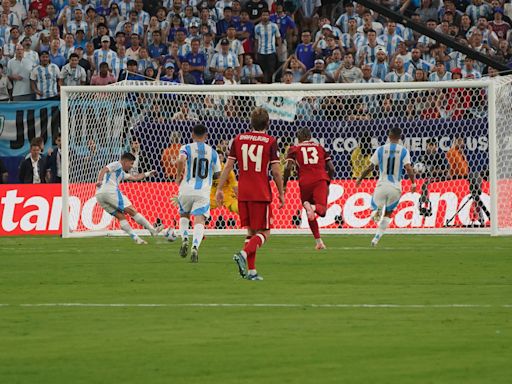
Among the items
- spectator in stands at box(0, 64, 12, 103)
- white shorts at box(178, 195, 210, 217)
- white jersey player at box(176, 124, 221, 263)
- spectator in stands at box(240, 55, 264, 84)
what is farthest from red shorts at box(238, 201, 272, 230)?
spectator in stands at box(0, 64, 12, 103)

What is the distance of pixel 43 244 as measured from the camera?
2316 cm

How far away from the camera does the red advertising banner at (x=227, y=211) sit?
1029 inches

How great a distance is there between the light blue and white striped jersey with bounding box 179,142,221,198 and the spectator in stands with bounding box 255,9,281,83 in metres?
11.8

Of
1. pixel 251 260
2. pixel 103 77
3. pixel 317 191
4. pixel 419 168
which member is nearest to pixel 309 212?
pixel 317 191

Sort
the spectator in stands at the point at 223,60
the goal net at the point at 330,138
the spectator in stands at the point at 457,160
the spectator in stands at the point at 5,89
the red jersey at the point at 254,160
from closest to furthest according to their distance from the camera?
the red jersey at the point at 254,160
the goal net at the point at 330,138
the spectator in stands at the point at 457,160
the spectator in stands at the point at 223,60
the spectator in stands at the point at 5,89

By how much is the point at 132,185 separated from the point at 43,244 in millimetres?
4673

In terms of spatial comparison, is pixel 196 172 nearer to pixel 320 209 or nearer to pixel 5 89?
pixel 320 209

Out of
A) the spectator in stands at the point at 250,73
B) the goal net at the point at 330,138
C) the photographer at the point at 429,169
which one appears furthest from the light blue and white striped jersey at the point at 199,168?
the spectator in stands at the point at 250,73

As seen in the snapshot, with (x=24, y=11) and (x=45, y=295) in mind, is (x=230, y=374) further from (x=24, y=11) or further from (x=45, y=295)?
(x=24, y=11)

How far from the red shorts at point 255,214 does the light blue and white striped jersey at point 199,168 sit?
12.7 feet

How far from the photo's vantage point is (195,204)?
1953 centimetres

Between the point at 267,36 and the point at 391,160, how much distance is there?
30.2ft

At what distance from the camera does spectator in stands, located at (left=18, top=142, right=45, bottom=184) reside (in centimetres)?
2794

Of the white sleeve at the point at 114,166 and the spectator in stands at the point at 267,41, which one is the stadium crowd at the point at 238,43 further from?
the white sleeve at the point at 114,166
